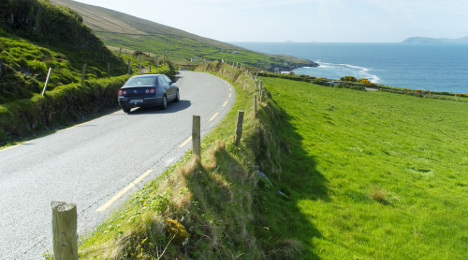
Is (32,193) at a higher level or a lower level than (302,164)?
higher

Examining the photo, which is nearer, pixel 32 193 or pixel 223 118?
pixel 32 193

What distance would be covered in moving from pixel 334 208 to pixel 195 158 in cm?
484

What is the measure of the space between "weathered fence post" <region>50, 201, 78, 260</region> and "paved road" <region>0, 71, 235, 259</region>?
1683 mm

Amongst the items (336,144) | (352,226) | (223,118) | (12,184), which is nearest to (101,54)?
(223,118)

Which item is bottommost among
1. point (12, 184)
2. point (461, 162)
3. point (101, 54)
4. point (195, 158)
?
point (461, 162)

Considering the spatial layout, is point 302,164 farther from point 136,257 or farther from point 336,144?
point 136,257

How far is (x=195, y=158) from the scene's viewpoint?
18.3ft

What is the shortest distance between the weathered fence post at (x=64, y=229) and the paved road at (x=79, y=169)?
5.52 ft

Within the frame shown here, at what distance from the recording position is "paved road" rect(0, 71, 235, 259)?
4.58 metres

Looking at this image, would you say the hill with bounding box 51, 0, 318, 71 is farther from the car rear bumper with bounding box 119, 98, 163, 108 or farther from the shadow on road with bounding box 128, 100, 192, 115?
the car rear bumper with bounding box 119, 98, 163, 108

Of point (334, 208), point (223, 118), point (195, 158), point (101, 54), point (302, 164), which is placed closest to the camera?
point (195, 158)

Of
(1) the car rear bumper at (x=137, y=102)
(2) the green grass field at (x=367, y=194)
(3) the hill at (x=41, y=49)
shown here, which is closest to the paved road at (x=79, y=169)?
(1) the car rear bumper at (x=137, y=102)

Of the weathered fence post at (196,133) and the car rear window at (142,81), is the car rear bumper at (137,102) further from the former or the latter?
the weathered fence post at (196,133)

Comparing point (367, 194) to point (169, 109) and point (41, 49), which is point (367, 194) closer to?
point (169, 109)
